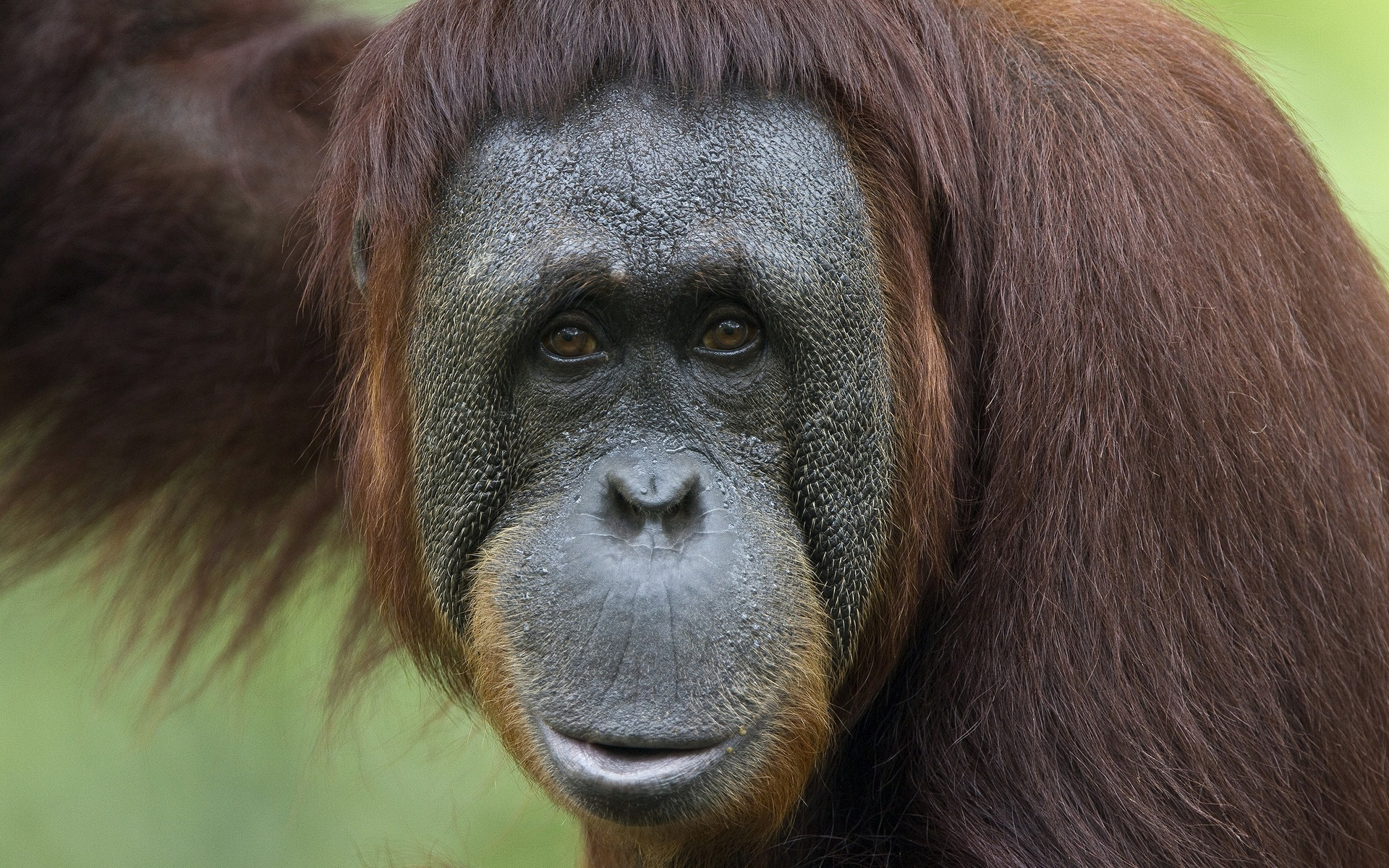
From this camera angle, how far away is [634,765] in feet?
6.64

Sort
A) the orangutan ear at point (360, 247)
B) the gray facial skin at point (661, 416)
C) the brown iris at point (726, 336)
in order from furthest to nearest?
the orangutan ear at point (360, 247), the brown iris at point (726, 336), the gray facial skin at point (661, 416)

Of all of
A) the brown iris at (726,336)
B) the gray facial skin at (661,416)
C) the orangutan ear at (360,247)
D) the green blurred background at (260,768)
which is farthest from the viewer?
the green blurred background at (260,768)

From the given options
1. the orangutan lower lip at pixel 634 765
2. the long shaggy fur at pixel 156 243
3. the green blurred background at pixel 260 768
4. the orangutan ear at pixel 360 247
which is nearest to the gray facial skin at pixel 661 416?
the orangutan lower lip at pixel 634 765

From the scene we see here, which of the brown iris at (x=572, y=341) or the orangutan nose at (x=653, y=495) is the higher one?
the brown iris at (x=572, y=341)

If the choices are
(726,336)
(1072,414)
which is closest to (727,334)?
(726,336)

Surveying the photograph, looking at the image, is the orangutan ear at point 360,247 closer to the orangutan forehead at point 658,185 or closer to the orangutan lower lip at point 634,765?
the orangutan forehead at point 658,185

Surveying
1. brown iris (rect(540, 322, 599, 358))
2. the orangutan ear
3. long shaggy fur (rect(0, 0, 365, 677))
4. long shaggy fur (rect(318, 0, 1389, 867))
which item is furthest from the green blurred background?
brown iris (rect(540, 322, 599, 358))

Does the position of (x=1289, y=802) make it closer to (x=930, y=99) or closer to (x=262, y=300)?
(x=930, y=99)

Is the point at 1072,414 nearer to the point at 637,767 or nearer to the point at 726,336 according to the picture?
the point at 726,336

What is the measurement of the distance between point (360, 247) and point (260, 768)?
3701 millimetres

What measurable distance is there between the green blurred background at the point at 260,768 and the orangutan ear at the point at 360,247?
2465 millimetres

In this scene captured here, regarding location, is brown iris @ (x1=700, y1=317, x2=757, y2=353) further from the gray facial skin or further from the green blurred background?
the green blurred background

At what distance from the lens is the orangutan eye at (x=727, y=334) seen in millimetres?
2121

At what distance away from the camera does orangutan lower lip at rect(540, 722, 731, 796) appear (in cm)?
201
